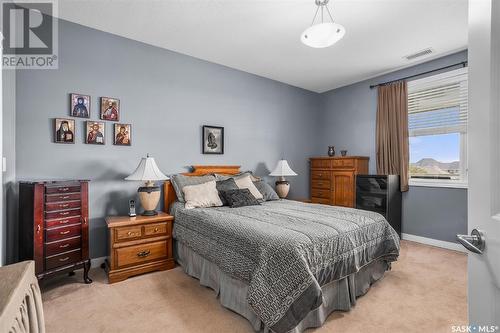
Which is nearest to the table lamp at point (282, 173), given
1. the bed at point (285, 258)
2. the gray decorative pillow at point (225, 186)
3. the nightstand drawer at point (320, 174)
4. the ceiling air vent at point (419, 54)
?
the nightstand drawer at point (320, 174)

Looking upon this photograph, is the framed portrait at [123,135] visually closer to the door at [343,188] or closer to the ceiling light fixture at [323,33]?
the ceiling light fixture at [323,33]

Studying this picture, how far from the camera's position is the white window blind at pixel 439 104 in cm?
350

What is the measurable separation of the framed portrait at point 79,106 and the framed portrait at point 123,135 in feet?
1.13

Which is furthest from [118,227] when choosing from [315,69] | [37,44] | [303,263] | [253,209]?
[315,69]

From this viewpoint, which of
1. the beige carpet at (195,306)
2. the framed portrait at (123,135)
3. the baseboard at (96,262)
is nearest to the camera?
the beige carpet at (195,306)

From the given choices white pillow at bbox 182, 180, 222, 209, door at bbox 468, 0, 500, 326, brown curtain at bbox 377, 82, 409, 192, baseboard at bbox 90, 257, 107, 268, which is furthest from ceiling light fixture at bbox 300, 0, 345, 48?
baseboard at bbox 90, 257, 107, 268

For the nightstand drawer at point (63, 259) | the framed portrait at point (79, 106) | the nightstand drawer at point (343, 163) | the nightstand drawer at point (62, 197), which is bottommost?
the nightstand drawer at point (63, 259)

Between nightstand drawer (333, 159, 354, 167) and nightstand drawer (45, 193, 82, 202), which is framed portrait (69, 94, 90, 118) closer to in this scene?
nightstand drawer (45, 193, 82, 202)

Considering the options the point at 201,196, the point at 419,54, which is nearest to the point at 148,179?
the point at 201,196

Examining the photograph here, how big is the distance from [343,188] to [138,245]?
338 centimetres

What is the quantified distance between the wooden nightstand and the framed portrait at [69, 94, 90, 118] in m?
1.25

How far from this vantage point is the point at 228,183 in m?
3.48

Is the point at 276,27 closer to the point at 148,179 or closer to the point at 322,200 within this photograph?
the point at 148,179

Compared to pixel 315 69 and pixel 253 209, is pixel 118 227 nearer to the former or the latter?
pixel 253 209
